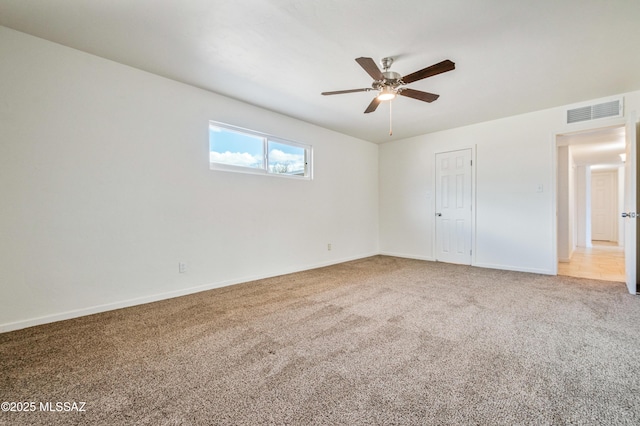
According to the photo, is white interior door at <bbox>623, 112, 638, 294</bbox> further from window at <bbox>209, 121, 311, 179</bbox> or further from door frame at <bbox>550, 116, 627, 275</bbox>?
window at <bbox>209, 121, 311, 179</bbox>

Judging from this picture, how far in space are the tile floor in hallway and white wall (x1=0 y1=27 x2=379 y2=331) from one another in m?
4.79

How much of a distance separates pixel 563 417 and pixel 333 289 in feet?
7.92

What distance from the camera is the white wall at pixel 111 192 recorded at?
2359 mm

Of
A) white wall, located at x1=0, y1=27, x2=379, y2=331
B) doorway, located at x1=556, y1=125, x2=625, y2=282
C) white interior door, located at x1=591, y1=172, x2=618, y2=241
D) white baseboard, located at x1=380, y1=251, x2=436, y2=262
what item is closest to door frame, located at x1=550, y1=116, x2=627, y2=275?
doorway, located at x1=556, y1=125, x2=625, y2=282

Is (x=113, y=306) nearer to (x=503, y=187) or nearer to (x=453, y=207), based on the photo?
(x=453, y=207)

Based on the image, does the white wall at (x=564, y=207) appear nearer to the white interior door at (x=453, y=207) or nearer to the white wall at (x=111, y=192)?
the white interior door at (x=453, y=207)

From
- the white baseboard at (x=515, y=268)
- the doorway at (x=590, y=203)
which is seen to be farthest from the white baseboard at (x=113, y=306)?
the doorway at (x=590, y=203)

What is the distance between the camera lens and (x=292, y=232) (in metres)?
4.50

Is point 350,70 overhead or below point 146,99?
overhead

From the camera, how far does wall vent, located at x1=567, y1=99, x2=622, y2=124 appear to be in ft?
11.9

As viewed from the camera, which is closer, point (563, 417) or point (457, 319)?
point (563, 417)

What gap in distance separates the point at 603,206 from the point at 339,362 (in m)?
10.6

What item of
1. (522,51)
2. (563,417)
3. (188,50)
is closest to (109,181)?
(188,50)

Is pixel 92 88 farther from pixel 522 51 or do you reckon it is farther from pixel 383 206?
pixel 383 206
